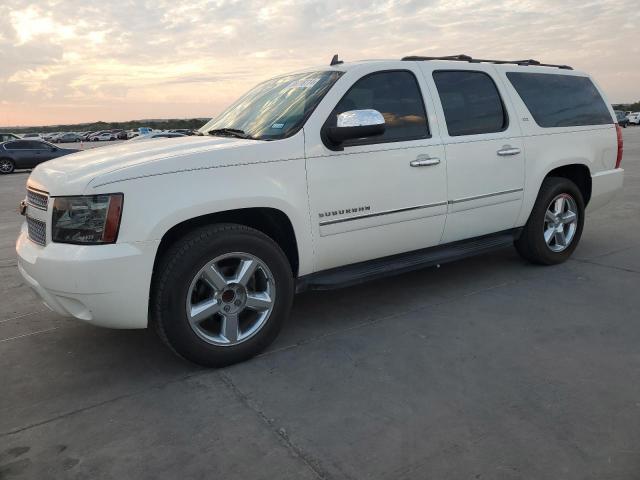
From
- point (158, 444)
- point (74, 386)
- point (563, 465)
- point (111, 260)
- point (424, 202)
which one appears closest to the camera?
point (563, 465)

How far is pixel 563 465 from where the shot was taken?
2365 millimetres

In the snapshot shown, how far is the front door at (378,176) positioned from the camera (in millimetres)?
3691

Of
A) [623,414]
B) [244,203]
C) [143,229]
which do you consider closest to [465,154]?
[244,203]

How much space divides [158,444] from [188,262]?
0.99m

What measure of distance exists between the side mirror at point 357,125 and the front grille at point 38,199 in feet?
5.83

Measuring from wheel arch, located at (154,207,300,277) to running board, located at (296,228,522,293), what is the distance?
7.2 inches

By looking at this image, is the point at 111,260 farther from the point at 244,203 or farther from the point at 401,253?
the point at 401,253

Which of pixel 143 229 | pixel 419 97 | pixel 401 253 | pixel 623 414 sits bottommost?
pixel 623 414

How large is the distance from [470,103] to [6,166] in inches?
872

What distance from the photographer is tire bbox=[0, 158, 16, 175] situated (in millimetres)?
21819

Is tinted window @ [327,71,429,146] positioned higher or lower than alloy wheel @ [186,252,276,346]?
higher

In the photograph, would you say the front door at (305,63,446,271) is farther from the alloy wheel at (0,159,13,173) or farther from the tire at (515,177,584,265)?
the alloy wheel at (0,159,13,173)

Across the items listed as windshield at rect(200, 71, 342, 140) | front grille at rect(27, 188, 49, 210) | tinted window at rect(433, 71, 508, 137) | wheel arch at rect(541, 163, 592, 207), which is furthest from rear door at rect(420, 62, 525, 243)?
front grille at rect(27, 188, 49, 210)

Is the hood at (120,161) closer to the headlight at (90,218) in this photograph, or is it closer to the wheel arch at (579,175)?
the headlight at (90,218)
